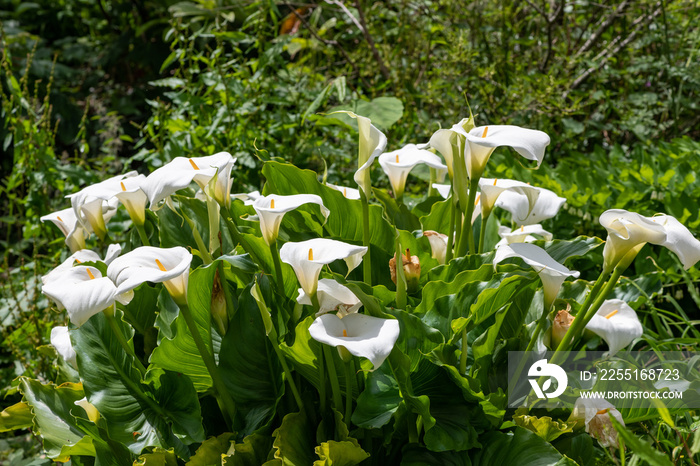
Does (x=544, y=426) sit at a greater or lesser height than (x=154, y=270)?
lesser

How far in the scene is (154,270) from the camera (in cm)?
72

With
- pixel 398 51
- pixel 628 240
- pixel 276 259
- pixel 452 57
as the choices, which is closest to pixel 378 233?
pixel 276 259

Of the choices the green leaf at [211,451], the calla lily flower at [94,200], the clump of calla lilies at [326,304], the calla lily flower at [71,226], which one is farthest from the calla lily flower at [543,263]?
the calla lily flower at [71,226]

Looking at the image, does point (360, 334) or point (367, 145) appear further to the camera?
point (367, 145)

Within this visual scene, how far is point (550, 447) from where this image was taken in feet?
2.66

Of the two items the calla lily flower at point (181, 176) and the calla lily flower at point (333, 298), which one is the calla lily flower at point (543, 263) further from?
the calla lily flower at point (181, 176)

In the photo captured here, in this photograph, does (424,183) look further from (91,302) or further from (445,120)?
(91,302)

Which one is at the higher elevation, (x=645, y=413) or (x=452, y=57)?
(x=452, y=57)

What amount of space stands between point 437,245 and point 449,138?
0.77 ft

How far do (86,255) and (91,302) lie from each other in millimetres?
361

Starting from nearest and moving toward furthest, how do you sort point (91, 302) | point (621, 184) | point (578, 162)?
point (91, 302)
point (621, 184)
point (578, 162)

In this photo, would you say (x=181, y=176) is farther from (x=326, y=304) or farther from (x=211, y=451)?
(x=211, y=451)

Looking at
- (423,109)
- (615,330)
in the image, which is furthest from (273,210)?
(423,109)

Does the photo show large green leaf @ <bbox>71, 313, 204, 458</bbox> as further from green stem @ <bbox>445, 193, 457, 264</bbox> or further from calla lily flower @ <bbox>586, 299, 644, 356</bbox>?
calla lily flower @ <bbox>586, 299, 644, 356</bbox>
